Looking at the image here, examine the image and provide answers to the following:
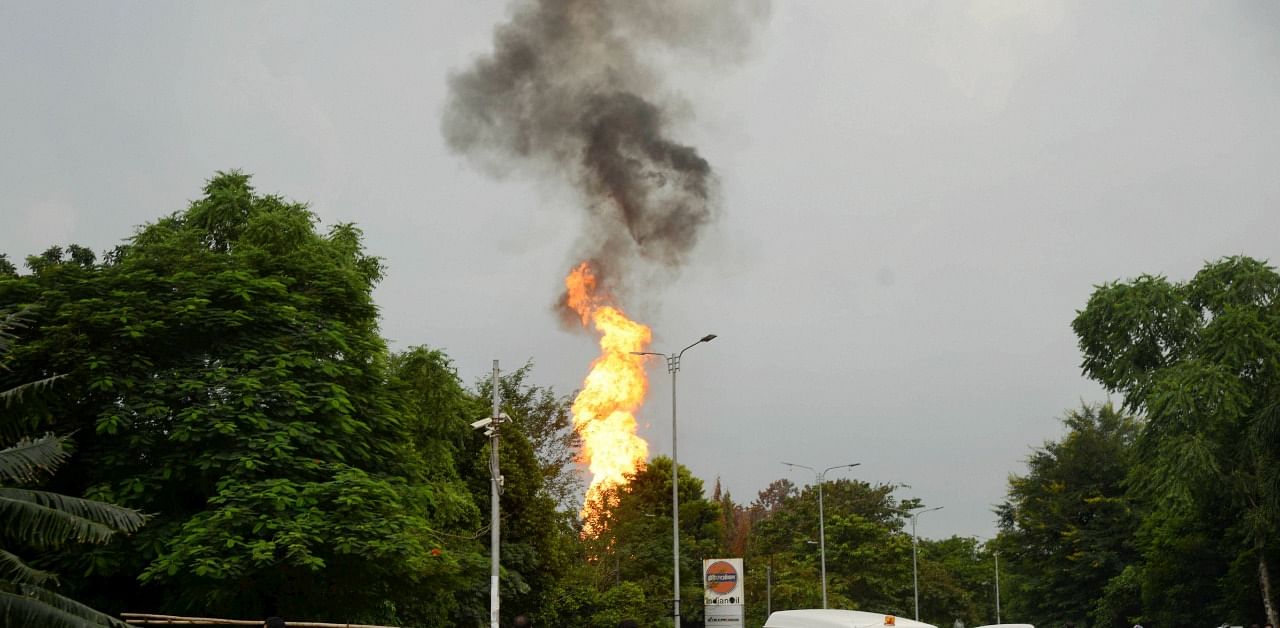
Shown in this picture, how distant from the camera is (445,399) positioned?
4422 centimetres

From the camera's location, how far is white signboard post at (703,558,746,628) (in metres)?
53.1

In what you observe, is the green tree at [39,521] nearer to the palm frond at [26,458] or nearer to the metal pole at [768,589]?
the palm frond at [26,458]

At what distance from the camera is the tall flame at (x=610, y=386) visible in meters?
59.7

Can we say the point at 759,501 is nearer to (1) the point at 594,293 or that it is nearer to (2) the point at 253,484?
(1) the point at 594,293

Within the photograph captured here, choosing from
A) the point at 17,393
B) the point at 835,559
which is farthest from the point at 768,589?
the point at 17,393

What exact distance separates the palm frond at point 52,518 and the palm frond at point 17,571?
0.46 metres

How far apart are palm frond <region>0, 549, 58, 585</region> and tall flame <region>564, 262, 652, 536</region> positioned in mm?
36812

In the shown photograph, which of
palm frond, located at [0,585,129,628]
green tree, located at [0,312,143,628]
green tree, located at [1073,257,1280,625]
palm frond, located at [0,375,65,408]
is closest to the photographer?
palm frond, located at [0,585,129,628]

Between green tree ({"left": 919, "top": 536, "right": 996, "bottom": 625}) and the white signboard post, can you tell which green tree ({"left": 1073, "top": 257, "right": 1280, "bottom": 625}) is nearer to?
the white signboard post

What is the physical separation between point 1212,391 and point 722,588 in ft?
71.9

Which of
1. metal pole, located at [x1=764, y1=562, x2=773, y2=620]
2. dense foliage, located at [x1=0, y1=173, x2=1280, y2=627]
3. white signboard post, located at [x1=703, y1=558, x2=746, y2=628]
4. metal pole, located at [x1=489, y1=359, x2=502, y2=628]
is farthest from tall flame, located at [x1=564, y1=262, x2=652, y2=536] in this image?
metal pole, located at [x1=489, y1=359, x2=502, y2=628]

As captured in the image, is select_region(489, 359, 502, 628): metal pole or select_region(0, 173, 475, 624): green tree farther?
select_region(0, 173, 475, 624): green tree

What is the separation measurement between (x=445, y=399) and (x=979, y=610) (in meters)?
80.1

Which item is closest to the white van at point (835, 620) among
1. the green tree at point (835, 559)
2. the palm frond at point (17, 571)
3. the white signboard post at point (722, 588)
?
the palm frond at point (17, 571)
